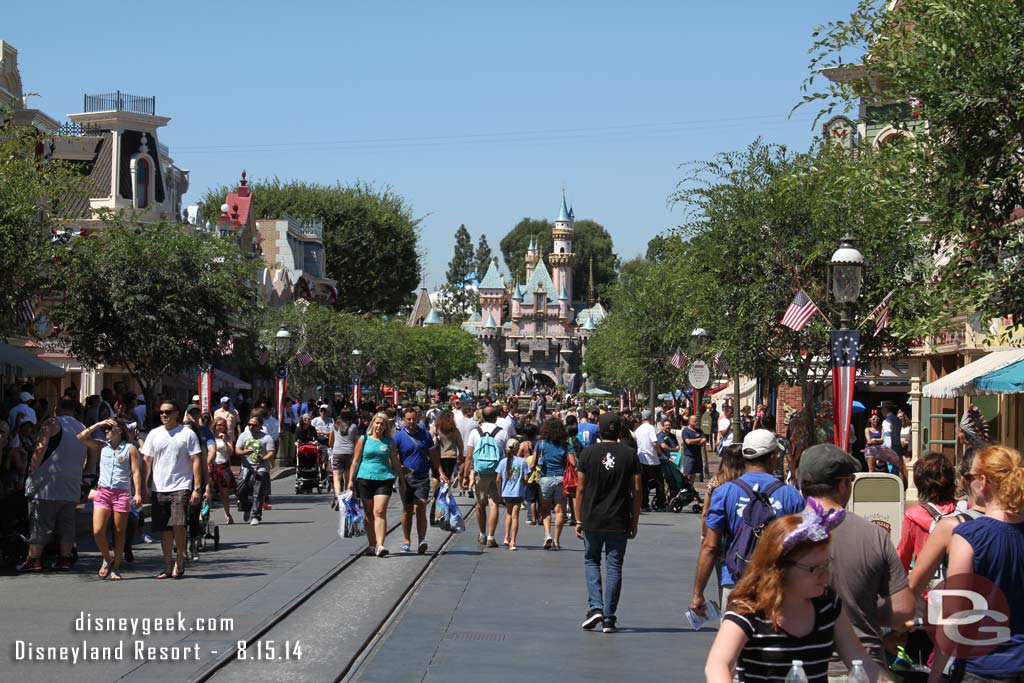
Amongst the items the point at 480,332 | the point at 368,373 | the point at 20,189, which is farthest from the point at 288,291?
the point at 480,332

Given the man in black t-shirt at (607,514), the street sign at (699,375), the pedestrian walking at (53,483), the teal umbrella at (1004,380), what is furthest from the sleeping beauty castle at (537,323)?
the man in black t-shirt at (607,514)

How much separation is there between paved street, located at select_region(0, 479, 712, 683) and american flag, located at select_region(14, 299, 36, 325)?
3726 mm

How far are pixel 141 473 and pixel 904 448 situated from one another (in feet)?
63.8

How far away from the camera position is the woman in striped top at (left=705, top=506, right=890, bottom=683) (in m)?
4.66

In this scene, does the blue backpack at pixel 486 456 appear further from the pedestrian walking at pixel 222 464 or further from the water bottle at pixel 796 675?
the water bottle at pixel 796 675

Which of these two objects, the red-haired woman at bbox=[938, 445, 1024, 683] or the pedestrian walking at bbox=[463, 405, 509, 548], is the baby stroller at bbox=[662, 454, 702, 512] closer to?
the pedestrian walking at bbox=[463, 405, 509, 548]

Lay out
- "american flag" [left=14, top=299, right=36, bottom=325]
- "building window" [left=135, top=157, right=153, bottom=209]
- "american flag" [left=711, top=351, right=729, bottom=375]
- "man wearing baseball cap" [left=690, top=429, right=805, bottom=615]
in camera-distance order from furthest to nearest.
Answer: "building window" [left=135, top=157, right=153, bottom=209], "american flag" [left=711, top=351, right=729, bottom=375], "american flag" [left=14, top=299, right=36, bottom=325], "man wearing baseball cap" [left=690, top=429, right=805, bottom=615]

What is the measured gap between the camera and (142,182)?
4869 centimetres

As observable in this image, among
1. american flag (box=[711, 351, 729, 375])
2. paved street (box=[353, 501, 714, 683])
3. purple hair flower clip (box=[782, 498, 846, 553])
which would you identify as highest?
american flag (box=[711, 351, 729, 375])

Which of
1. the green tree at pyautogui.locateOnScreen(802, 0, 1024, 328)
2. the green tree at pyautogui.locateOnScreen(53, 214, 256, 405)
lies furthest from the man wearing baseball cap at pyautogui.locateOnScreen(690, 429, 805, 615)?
the green tree at pyautogui.locateOnScreen(53, 214, 256, 405)

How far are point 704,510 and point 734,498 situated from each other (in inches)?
26.1

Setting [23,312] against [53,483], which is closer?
[53,483]

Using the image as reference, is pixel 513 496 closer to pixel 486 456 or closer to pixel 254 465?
pixel 486 456

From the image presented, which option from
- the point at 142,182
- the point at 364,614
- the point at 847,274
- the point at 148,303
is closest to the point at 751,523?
the point at 364,614
